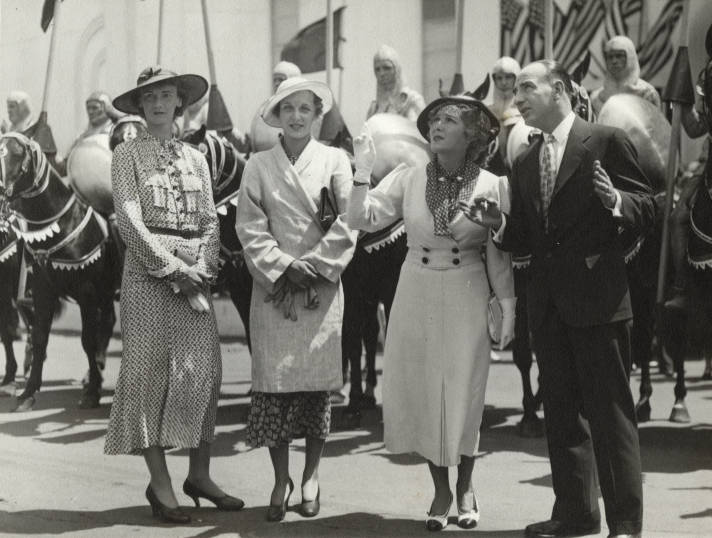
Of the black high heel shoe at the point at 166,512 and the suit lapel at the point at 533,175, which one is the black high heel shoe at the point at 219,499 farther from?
the suit lapel at the point at 533,175

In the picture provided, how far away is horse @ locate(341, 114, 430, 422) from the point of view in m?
7.12

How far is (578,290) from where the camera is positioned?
441cm

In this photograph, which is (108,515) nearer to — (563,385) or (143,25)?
(563,385)

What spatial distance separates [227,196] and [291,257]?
8.31 feet

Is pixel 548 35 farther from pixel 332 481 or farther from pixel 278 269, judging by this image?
pixel 332 481

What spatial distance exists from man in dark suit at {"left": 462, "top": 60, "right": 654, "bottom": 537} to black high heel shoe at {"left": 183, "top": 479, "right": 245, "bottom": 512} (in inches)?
52.7

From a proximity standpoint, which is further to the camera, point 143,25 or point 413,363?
point 143,25

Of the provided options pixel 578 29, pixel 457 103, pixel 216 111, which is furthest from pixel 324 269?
pixel 578 29

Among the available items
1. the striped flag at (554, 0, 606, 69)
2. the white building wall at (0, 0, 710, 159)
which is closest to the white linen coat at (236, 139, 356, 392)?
the white building wall at (0, 0, 710, 159)

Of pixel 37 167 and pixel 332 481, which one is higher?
pixel 37 167

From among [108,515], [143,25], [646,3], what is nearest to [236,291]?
[143,25]

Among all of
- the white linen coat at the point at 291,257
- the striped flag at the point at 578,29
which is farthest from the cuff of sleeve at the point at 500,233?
the striped flag at the point at 578,29

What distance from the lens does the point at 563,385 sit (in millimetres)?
4562

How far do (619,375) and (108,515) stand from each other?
235cm
